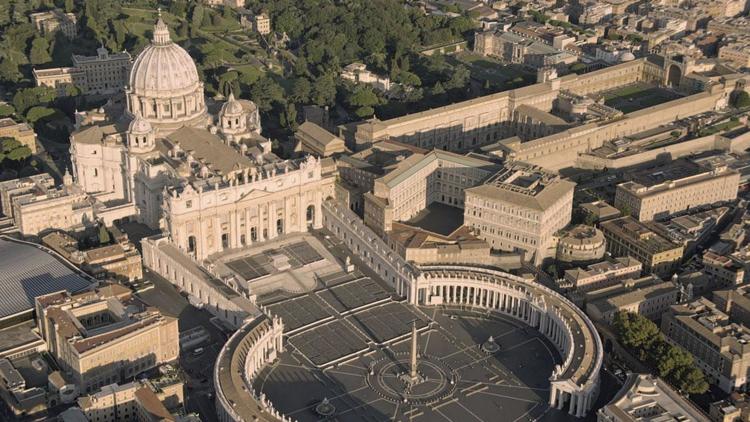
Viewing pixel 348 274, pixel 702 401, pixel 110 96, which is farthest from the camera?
pixel 110 96

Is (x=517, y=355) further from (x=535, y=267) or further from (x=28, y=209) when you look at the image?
(x=28, y=209)

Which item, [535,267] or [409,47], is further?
[409,47]

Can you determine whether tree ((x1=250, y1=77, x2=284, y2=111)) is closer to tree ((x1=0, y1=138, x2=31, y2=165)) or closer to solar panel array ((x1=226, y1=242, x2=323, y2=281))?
tree ((x1=0, y1=138, x2=31, y2=165))

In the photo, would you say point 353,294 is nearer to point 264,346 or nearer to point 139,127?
point 264,346

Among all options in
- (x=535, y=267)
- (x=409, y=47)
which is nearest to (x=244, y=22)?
(x=409, y=47)

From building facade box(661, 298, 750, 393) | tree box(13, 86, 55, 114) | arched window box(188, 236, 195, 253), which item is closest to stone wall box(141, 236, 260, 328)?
arched window box(188, 236, 195, 253)

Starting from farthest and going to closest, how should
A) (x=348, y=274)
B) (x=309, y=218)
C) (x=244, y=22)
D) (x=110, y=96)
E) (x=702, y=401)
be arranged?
(x=244, y=22)
(x=110, y=96)
(x=309, y=218)
(x=348, y=274)
(x=702, y=401)

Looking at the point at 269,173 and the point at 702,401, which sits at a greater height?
the point at 269,173
